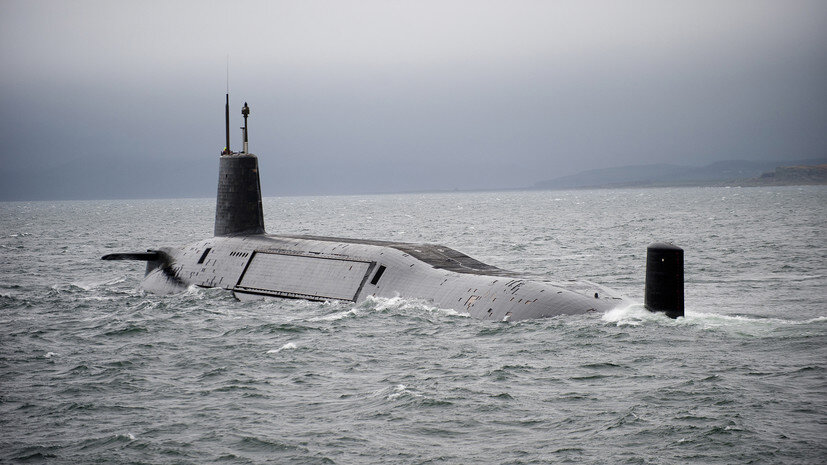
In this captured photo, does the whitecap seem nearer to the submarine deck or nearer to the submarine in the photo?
the submarine

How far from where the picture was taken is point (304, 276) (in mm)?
29391

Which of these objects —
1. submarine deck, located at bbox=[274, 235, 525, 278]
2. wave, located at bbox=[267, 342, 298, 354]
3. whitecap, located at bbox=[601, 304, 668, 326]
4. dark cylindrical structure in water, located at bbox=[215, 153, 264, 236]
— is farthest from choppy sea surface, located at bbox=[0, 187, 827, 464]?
dark cylindrical structure in water, located at bbox=[215, 153, 264, 236]

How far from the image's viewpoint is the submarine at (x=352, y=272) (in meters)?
22.9

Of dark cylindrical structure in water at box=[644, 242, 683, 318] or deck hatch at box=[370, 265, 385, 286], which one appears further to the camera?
deck hatch at box=[370, 265, 385, 286]

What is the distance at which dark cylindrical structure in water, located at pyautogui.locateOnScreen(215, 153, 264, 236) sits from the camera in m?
34.6

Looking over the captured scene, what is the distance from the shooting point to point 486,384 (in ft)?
58.7

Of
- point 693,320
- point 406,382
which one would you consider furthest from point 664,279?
point 406,382

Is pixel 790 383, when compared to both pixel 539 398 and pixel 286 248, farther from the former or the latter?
pixel 286 248

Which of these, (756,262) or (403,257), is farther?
(756,262)

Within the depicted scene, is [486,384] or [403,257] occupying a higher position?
[403,257]

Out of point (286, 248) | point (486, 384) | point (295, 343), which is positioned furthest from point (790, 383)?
point (286, 248)

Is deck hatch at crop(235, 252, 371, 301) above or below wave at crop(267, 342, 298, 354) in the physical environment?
above

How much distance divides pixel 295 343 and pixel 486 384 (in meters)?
6.54

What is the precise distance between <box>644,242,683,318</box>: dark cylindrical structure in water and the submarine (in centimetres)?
3
